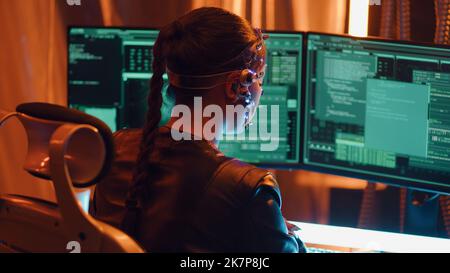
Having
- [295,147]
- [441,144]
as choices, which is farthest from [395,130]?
[295,147]

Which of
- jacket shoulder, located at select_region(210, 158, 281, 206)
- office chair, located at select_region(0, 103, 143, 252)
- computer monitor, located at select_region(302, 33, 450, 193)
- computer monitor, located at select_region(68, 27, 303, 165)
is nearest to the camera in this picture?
office chair, located at select_region(0, 103, 143, 252)

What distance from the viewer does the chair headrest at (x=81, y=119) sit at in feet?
2.76

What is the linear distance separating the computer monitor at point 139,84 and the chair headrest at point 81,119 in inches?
41.7

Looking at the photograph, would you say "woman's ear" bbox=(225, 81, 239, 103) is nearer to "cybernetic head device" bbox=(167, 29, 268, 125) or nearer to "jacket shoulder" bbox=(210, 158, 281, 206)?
"cybernetic head device" bbox=(167, 29, 268, 125)

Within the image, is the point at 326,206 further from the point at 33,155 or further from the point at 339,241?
the point at 33,155

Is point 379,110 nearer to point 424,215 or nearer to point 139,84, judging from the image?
point 424,215

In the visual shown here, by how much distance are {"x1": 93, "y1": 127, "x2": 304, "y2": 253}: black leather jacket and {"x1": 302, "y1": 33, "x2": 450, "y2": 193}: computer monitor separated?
2.21ft

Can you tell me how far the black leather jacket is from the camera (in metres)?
1.15

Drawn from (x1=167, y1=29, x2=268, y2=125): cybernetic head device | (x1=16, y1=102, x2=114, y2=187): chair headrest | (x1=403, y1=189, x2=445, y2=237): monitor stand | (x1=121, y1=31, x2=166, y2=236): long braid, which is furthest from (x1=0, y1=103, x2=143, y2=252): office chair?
(x1=403, y1=189, x2=445, y2=237): monitor stand

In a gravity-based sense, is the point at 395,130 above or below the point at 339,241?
above

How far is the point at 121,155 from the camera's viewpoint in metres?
1.27

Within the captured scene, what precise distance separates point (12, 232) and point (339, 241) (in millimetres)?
971
